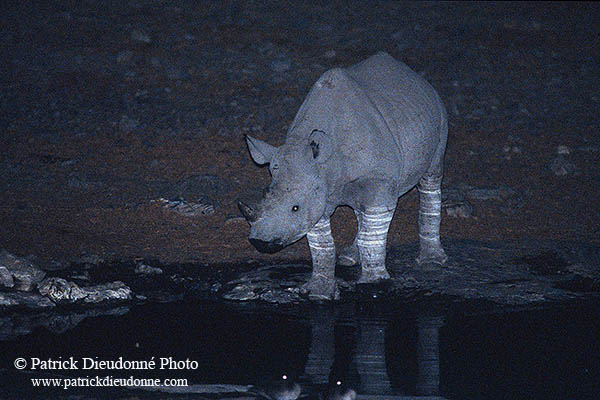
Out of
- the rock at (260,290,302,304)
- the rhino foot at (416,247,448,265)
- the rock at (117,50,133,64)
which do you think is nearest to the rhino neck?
the rock at (260,290,302,304)

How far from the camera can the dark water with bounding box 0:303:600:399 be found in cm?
601

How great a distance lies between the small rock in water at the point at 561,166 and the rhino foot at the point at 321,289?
4.62m

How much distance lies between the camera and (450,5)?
17828mm

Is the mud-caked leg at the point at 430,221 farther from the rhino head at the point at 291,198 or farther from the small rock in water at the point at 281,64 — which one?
the small rock in water at the point at 281,64

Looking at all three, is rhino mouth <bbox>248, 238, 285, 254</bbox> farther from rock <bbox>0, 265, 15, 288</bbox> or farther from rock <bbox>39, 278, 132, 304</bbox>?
rock <bbox>0, 265, 15, 288</bbox>

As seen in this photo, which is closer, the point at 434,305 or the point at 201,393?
the point at 201,393

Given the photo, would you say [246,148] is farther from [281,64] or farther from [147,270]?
[147,270]

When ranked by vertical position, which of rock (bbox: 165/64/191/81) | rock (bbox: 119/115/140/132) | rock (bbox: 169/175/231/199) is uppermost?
rock (bbox: 165/64/191/81)

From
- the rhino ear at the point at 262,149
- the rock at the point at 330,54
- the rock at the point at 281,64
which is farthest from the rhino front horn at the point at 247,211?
the rock at the point at 330,54

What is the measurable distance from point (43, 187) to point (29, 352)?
13.6 feet

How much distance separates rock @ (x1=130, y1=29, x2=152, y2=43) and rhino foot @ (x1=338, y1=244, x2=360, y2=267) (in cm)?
850

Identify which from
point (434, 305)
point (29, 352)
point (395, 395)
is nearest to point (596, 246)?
point (434, 305)

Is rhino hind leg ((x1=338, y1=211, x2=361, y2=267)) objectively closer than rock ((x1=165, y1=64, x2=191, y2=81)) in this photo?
Yes

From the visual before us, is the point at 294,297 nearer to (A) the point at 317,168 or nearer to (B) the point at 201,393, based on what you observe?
(A) the point at 317,168
